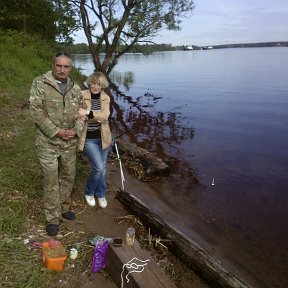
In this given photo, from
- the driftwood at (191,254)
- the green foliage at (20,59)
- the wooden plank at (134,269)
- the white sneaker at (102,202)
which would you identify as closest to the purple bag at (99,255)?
the wooden plank at (134,269)

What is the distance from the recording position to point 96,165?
598cm

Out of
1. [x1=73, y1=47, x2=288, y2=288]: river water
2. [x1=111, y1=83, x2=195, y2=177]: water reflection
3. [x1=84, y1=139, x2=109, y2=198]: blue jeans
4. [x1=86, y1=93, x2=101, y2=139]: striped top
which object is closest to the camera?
[x1=86, y1=93, x2=101, y2=139]: striped top

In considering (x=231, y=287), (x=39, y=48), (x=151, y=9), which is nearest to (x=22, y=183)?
(x=231, y=287)

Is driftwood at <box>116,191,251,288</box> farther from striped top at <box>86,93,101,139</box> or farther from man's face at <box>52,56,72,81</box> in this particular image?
man's face at <box>52,56,72,81</box>

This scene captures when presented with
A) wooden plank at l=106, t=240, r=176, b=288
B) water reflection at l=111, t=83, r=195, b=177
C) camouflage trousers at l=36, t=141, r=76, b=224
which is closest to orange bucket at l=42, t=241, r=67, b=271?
wooden plank at l=106, t=240, r=176, b=288

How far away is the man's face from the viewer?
4711mm

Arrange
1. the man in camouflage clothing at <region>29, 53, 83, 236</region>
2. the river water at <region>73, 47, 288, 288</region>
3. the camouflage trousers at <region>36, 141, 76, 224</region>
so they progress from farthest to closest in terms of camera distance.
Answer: the river water at <region>73, 47, 288, 288</region>, the camouflage trousers at <region>36, 141, 76, 224</region>, the man in camouflage clothing at <region>29, 53, 83, 236</region>

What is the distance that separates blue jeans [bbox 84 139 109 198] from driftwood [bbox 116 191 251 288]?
0.78m

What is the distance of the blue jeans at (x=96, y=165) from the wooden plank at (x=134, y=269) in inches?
70.6

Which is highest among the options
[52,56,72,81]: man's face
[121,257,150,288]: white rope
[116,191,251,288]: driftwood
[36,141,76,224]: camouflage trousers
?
[52,56,72,81]: man's face

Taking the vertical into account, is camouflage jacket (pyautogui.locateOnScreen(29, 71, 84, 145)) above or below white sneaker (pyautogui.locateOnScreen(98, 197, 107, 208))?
above

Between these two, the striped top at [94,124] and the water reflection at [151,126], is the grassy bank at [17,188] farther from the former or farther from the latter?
the water reflection at [151,126]

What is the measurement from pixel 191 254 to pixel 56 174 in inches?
94.1

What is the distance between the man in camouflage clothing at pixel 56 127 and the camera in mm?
4793
